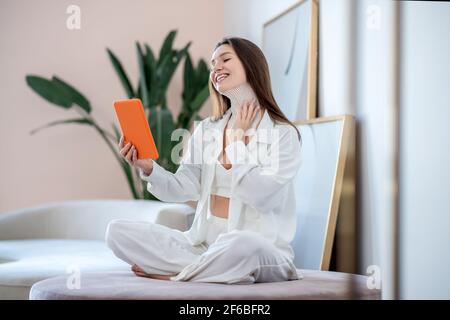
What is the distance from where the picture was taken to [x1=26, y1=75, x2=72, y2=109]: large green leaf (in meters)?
2.44

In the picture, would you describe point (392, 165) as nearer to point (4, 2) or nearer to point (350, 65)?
point (350, 65)

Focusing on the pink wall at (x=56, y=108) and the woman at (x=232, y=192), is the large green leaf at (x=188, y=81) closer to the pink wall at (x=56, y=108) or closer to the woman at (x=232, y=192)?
the pink wall at (x=56, y=108)

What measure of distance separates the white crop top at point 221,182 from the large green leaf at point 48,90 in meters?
1.26

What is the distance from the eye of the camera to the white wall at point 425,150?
114 centimetres

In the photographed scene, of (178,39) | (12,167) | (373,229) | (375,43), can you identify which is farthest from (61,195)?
(375,43)

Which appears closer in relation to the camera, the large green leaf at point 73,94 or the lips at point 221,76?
the lips at point 221,76

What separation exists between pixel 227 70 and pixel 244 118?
0.11 meters

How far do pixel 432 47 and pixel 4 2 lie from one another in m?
1.48

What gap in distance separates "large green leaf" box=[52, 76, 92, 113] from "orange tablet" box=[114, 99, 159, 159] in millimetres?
1245

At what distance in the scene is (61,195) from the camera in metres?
2.35

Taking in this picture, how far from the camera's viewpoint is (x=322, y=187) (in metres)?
1.59

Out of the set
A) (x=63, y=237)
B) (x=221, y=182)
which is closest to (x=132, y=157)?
(x=221, y=182)

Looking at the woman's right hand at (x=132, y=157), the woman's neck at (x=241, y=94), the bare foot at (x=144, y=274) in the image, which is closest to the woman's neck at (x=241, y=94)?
the woman's neck at (x=241, y=94)
